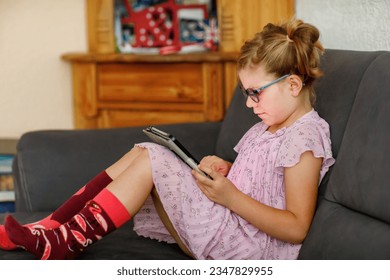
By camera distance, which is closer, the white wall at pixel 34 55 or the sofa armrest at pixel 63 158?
the sofa armrest at pixel 63 158

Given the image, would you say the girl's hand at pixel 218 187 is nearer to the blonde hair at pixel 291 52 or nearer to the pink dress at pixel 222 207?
the pink dress at pixel 222 207

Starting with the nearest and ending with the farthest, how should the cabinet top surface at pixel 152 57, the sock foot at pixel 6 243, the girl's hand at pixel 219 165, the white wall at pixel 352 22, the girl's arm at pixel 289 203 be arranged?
the girl's arm at pixel 289 203 → the sock foot at pixel 6 243 → the girl's hand at pixel 219 165 → the white wall at pixel 352 22 → the cabinet top surface at pixel 152 57

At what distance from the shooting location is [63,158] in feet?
7.88

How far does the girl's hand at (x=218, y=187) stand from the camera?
6.03ft

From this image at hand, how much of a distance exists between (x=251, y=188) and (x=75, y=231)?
439mm

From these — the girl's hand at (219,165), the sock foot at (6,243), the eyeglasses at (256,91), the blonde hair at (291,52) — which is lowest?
the sock foot at (6,243)

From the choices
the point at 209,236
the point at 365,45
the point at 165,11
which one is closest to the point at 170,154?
the point at 209,236

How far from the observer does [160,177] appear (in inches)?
74.3

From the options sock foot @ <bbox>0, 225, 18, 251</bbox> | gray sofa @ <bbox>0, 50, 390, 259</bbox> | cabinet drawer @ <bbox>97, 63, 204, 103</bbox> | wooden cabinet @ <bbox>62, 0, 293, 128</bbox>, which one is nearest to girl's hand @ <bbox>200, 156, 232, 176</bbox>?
gray sofa @ <bbox>0, 50, 390, 259</bbox>

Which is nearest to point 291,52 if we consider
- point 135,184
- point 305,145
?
point 305,145

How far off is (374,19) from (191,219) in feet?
2.75

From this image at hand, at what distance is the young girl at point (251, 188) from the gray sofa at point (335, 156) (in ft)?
0.18

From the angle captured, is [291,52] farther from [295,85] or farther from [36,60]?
[36,60]

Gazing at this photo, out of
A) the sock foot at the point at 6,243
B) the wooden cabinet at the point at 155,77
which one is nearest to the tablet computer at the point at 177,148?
the sock foot at the point at 6,243
